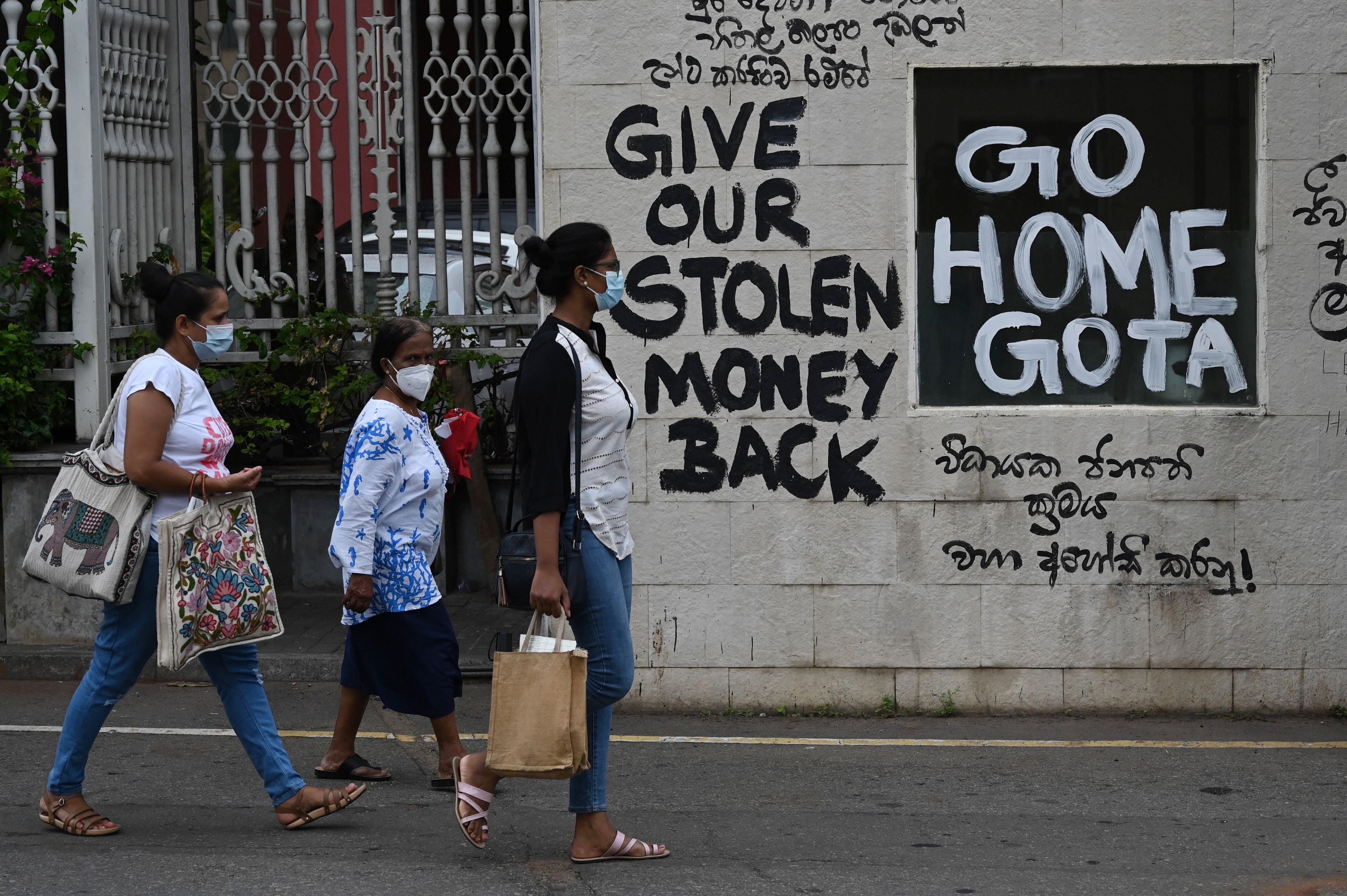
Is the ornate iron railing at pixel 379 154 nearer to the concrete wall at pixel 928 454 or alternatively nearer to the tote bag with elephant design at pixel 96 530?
the concrete wall at pixel 928 454

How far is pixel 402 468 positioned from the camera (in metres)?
5.25

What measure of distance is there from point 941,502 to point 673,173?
183cm

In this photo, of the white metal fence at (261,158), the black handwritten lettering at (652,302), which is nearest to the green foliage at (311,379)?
the white metal fence at (261,158)

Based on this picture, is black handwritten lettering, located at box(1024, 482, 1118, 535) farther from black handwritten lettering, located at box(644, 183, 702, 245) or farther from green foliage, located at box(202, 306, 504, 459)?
green foliage, located at box(202, 306, 504, 459)

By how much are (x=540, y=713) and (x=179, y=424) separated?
1521 millimetres

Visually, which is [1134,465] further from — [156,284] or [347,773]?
[156,284]

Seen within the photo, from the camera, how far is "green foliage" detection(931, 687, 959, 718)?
21.9 feet

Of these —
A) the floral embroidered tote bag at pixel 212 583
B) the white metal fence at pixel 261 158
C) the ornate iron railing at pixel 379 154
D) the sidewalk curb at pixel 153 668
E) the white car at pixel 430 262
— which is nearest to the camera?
the floral embroidered tote bag at pixel 212 583

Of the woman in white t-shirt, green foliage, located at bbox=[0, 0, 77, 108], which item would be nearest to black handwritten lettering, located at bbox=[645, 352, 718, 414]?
the woman in white t-shirt

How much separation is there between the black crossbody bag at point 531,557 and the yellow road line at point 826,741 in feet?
6.00

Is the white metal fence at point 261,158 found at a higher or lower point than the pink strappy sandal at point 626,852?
higher

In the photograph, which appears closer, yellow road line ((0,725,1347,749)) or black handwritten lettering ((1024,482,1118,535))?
yellow road line ((0,725,1347,749))

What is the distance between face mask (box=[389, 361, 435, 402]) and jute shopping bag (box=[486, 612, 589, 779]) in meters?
1.39

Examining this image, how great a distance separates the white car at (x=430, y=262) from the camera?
864 centimetres
